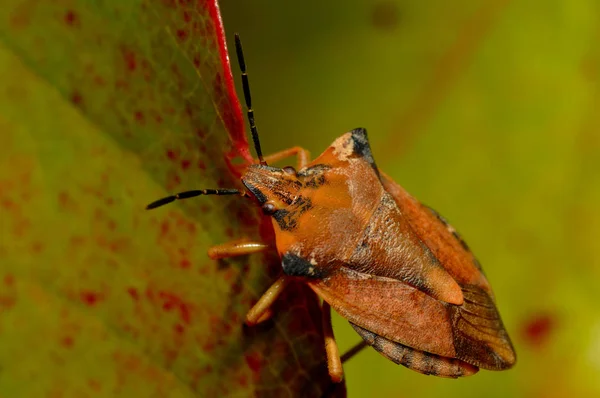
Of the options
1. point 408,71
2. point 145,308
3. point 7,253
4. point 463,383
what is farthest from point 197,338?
point 408,71

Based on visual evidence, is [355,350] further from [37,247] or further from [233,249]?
[37,247]

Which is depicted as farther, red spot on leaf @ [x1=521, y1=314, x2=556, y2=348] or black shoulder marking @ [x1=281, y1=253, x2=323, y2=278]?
red spot on leaf @ [x1=521, y1=314, x2=556, y2=348]

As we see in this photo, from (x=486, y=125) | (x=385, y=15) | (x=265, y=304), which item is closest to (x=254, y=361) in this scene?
(x=265, y=304)

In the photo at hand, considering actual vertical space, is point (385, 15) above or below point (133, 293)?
above

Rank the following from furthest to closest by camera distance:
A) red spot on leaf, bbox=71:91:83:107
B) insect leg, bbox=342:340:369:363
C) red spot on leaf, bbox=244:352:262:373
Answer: insect leg, bbox=342:340:369:363 < red spot on leaf, bbox=244:352:262:373 < red spot on leaf, bbox=71:91:83:107

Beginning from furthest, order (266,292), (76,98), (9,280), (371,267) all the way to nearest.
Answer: (371,267), (266,292), (76,98), (9,280)

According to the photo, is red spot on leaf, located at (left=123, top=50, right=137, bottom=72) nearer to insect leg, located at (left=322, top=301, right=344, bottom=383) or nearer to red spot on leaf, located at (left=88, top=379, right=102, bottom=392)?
red spot on leaf, located at (left=88, top=379, right=102, bottom=392)

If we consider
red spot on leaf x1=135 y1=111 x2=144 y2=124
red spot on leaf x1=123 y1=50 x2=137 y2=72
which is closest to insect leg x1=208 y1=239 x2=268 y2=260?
red spot on leaf x1=135 y1=111 x2=144 y2=124

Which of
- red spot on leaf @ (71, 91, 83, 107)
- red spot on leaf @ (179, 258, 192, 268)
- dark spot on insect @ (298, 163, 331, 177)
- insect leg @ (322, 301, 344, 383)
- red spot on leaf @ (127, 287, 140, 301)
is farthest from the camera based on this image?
dark spot on insect @ (298, 163, 331, 177)
